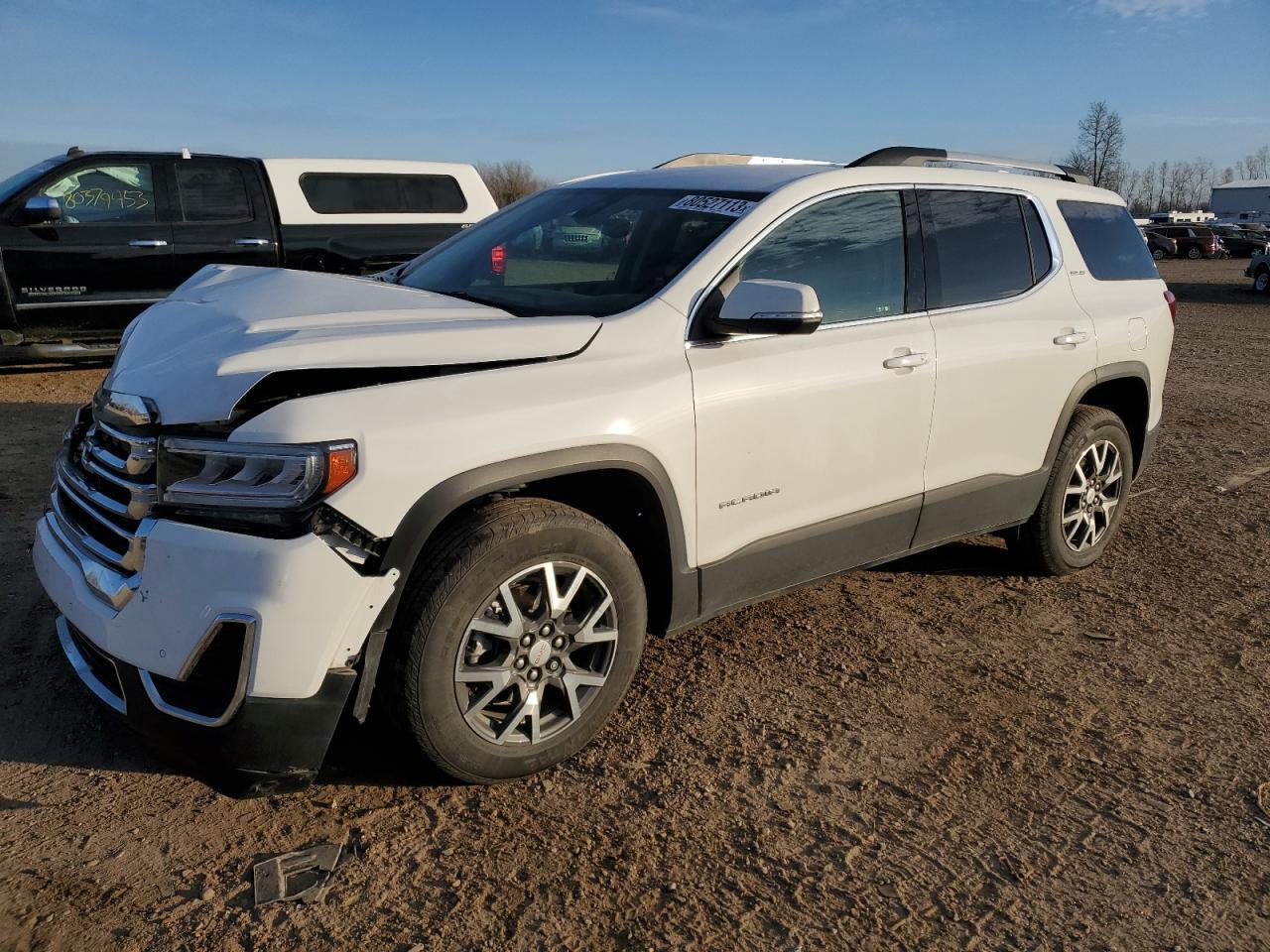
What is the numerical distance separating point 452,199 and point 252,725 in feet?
28.8

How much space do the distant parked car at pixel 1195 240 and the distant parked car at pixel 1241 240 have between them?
44 centimetres

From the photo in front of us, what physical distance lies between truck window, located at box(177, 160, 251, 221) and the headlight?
7481 mm

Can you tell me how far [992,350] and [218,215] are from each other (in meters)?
7.53

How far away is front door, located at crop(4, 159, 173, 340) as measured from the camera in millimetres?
8375

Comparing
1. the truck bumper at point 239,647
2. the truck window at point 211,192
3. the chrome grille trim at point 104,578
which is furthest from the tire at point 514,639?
the truck window at point 211,192

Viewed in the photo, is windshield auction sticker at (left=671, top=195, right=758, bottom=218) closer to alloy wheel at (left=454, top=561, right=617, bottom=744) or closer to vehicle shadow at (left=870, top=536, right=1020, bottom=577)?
alloy wheel at (left=454, top=561, right=617, bottom=744)

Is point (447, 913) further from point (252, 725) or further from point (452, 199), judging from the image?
point (452, 199)

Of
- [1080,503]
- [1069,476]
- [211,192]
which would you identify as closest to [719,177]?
[1069,476]

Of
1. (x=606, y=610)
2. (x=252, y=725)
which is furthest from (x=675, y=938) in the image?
(x=252, y=725)

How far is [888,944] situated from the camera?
245 cm

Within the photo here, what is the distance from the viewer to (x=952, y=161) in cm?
447

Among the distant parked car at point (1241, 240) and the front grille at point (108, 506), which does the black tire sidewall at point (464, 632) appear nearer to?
the front grille at point (108, 506)

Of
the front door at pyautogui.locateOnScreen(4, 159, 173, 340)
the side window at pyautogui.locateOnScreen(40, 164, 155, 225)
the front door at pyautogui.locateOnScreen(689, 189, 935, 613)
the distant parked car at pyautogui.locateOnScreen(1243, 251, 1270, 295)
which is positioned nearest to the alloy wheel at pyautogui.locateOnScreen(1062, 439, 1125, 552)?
the front door at pyautogui.locateOnScreen(689, 189, 935, 613)

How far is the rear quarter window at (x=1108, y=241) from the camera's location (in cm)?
482
